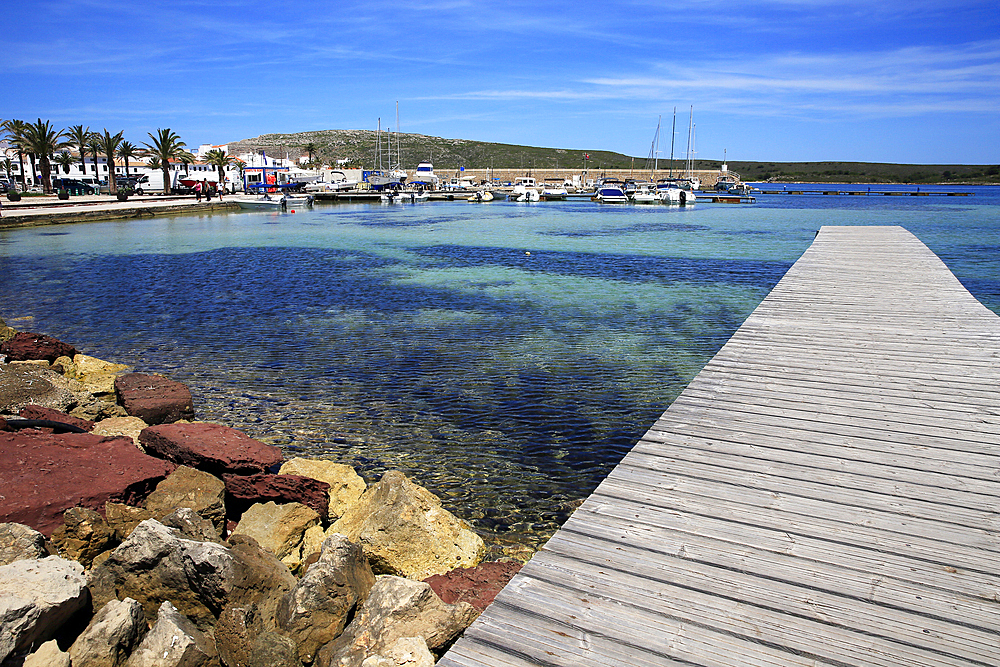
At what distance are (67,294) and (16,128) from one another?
69.5 meters

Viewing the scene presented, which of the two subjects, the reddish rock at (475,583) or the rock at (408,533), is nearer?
the reddish rock at (475,583)

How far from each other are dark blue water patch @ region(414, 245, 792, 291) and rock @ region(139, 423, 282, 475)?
1747cm

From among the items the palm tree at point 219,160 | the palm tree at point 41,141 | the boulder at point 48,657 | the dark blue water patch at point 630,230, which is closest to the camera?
the boulder at point 48,657

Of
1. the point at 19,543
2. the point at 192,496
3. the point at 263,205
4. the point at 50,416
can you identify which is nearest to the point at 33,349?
the point at 50,416

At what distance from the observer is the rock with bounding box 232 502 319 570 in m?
5.89

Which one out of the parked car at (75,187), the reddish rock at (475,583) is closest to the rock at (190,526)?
the reddish rock at (475,583)

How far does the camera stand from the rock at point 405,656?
3587 mm

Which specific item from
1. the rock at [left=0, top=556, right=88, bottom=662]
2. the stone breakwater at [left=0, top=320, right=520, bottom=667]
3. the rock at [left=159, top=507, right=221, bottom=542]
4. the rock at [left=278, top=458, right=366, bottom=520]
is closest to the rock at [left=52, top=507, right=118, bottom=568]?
the stone breakwater at [left=0, top=320, right=520, bottom=667]

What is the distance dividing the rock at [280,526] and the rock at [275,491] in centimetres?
21

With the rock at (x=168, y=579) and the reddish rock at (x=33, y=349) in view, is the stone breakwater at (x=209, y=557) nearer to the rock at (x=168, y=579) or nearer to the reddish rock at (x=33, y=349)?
the rock at (x=168, y=579)

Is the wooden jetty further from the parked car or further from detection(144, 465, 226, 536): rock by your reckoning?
the parked car

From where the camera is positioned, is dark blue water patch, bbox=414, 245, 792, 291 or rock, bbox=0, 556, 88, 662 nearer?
rock, bbox=0, 556, 88, 662

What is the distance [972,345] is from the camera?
8469 millimetres

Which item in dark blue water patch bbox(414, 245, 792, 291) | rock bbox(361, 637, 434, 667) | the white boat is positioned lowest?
rock bbox(361, 637, 434, 667)
